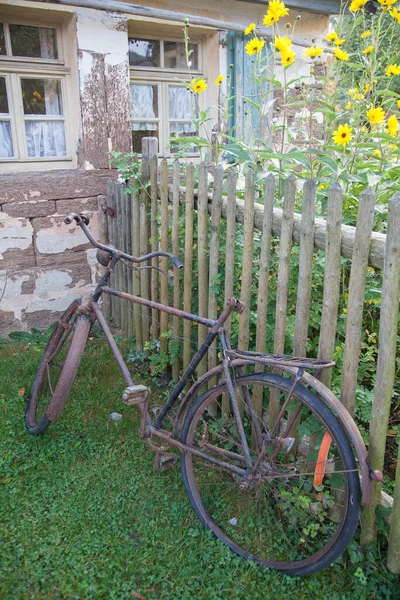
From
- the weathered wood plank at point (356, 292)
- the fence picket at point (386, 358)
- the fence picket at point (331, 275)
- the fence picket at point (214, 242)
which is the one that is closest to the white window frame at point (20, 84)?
the fence picket at point (214, 242)

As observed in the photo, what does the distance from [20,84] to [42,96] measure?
0.20 meters

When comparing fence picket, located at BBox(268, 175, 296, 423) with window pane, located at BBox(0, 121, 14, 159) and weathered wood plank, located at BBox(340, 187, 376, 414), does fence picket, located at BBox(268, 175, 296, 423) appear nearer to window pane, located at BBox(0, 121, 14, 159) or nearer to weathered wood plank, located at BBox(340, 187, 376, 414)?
weathered wood plank, located at BBox(340, 187, 376, 414)

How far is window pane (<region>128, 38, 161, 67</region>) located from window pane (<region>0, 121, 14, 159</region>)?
1.33 m

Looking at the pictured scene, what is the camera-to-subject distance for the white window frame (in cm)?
422

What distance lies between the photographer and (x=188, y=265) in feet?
10.7

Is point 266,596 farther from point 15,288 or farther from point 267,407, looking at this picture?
point 15,288

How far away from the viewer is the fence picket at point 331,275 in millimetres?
2086

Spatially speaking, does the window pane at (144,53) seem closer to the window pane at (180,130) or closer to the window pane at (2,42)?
the window pane at (180,130)

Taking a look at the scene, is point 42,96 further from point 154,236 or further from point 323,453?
point 323,453

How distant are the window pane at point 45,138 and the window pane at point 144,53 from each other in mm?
977

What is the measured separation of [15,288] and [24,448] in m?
1.87

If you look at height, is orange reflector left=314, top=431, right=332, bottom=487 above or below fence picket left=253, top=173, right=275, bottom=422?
below

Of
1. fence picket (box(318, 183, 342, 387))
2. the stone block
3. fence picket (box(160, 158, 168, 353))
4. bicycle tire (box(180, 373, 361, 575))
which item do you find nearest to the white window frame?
the stone block

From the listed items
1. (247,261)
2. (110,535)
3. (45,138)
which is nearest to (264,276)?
(247,261)
